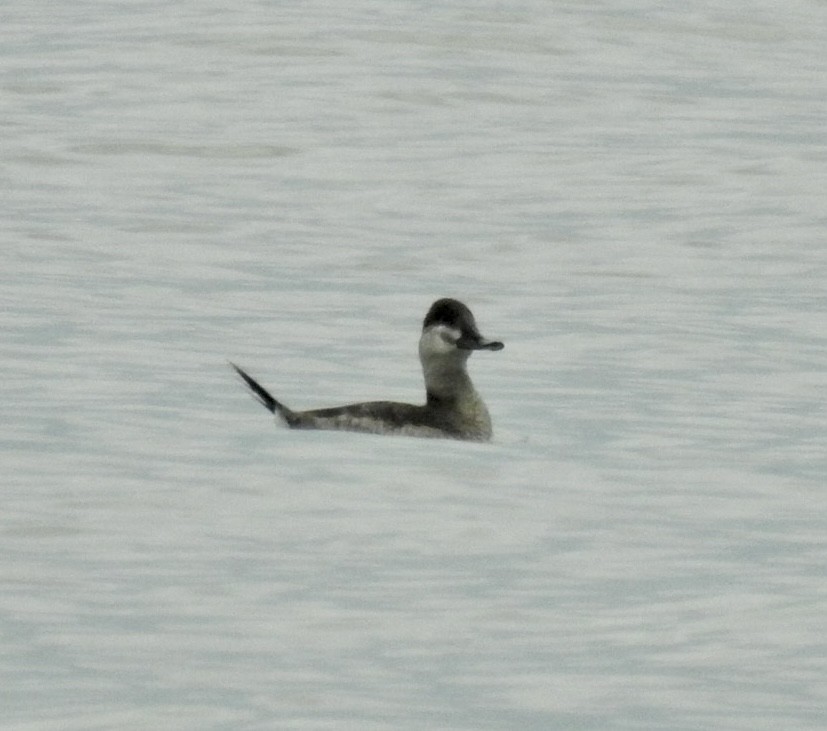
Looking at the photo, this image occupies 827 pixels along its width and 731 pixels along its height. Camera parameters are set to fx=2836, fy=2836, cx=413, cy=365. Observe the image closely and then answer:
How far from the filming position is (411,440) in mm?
13883

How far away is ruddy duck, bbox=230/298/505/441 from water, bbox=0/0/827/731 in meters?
0.12

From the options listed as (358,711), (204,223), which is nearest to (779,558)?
(358,711)

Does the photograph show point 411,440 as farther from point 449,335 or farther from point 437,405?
point 449,335

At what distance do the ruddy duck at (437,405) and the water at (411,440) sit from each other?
12 centimetres

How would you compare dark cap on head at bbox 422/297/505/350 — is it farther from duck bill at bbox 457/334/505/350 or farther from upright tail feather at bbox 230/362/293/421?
upright tail feather at bbox 230/362/293/421

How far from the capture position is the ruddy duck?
13680 millimetres

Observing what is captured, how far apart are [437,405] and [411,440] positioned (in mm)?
268

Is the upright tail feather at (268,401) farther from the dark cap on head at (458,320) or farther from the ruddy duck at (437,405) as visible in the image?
the dark cap on head at (458,320)

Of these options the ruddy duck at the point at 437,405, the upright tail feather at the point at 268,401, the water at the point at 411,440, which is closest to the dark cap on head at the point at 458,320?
the ruddy duck at the point at 437,405

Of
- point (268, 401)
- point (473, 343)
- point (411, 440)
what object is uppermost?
point (473, 343)

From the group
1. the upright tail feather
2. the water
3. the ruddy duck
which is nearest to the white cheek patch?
the ruddy duck

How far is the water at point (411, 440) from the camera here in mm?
9617

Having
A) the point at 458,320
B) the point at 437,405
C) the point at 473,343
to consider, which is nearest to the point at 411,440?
the point at 437,405

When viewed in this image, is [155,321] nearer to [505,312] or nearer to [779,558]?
[505,312]
